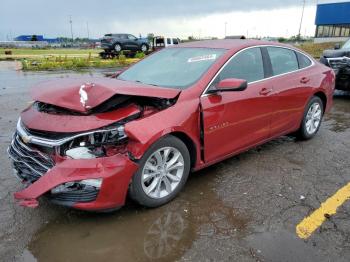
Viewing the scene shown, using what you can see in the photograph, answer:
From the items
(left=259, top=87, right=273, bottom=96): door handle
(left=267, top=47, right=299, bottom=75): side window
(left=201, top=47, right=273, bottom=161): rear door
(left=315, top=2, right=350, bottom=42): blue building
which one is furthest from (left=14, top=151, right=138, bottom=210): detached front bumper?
(left=315, top=2, right=350, bottom=42): blue building

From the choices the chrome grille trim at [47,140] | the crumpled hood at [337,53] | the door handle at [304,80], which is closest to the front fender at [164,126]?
the chrome grille trim at [47,140]

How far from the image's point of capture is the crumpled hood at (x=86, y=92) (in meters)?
3.12

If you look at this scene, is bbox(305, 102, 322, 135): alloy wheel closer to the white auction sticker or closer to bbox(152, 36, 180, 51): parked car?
the white auction sticker

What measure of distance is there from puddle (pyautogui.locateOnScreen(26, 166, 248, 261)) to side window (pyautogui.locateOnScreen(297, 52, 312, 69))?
279 centimetres

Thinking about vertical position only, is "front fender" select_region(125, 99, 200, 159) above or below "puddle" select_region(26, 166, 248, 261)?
above

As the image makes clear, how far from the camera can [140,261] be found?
272 centimetres

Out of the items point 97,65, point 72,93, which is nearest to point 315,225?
point 72,93

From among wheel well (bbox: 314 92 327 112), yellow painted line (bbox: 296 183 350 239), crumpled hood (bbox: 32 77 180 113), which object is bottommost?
yellow painted line (bbox: 296 183 350 239)

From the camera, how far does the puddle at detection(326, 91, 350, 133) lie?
6582 mm

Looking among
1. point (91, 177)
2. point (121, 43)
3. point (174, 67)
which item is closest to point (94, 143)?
point (91, 177)

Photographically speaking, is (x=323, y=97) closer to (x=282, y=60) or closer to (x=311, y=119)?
(x=311, y=119)

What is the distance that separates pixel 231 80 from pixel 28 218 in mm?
2438

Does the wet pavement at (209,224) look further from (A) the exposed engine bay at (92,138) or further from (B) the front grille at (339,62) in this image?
(B) the front grille at (339,62)

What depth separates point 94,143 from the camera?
9.92ft
